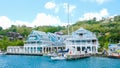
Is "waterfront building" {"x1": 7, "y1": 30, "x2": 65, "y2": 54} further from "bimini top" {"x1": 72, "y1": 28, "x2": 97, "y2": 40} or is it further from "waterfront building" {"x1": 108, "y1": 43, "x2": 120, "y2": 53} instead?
"waterfront building" {"x1": 108, "y1": 43, "x2": 120, "y2": 53}

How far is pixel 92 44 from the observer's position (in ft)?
209

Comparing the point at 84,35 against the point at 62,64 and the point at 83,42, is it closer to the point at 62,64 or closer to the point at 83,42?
the point at 83,42

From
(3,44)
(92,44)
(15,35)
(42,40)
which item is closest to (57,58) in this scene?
(92,44)

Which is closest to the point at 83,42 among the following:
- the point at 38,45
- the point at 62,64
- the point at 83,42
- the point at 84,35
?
the point at 83,42

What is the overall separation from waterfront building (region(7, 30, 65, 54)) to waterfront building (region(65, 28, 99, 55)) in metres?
6.96

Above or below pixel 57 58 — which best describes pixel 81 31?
above

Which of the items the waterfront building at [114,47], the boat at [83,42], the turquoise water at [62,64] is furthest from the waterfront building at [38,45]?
the turquoise water at [62,64]

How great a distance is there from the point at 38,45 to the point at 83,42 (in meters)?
12.1

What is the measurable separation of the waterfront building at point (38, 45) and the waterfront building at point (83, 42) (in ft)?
22.8

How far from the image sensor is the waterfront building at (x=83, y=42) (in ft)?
209

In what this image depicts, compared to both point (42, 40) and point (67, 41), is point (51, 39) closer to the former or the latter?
point (42, 40)

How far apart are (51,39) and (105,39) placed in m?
13.9

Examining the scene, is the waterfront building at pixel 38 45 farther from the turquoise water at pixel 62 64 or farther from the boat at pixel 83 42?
the turquoise water at pixel 62 64

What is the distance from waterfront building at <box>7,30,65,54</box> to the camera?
231 ft
